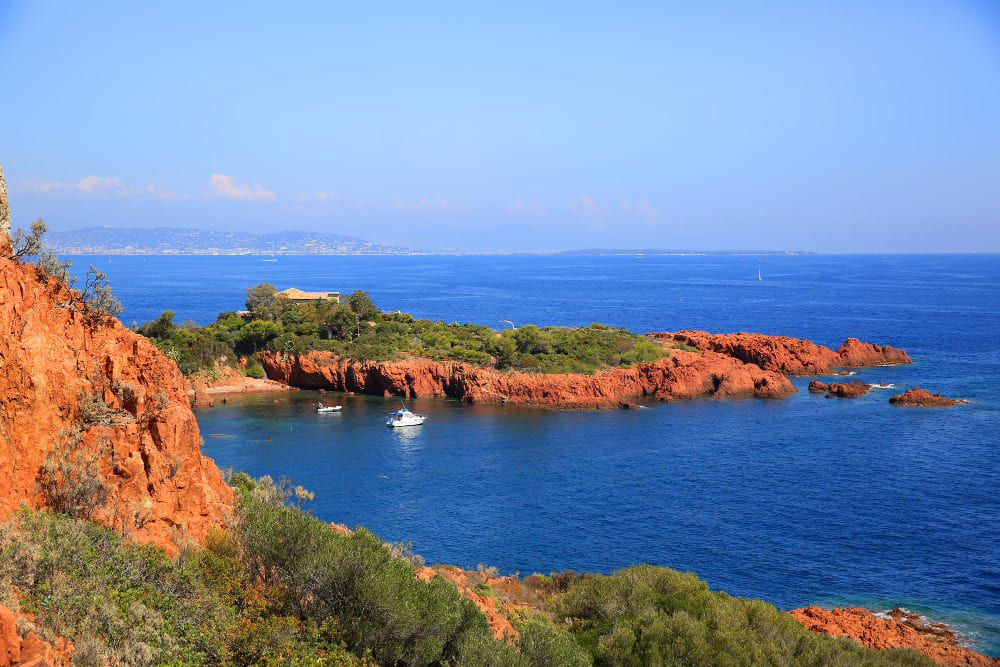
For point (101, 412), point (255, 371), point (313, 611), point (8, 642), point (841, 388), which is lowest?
point (255, 371)

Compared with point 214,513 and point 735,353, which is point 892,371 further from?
point 214,513

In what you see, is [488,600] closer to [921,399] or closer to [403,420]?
[403,420]

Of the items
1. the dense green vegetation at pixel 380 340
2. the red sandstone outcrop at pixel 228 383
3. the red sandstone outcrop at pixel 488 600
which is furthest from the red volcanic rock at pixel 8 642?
the red sandstone outcrop at pixel 228 383

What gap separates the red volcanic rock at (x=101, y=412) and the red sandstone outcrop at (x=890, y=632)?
18148mm

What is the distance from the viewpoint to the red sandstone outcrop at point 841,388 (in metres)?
59.6

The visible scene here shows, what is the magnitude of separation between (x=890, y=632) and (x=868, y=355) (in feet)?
198

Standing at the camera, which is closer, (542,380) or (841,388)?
(542,380)

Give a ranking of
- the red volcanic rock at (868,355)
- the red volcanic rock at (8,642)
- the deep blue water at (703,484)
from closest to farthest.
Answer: the red volcanic rock at (8,642)
the deep blue water at (703,484)
the red volcanic rock at (868,355)

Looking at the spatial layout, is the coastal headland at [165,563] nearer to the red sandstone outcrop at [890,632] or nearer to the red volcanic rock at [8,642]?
the red volcanic rock at [8,642]

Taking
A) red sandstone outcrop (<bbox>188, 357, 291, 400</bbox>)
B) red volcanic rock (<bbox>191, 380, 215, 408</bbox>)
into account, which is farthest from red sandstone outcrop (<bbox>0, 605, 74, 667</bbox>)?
red sandstone outcrop (<bbox>188, 357, 291, 400</bbox>)

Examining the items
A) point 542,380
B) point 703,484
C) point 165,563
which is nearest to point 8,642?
point 165,563

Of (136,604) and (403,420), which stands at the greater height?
(136,604)

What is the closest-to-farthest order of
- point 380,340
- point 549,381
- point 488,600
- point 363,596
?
1. point 363,596
2. point 488,600
3. point 549,381
4. point 380,340

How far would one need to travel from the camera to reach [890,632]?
21.4 metres
